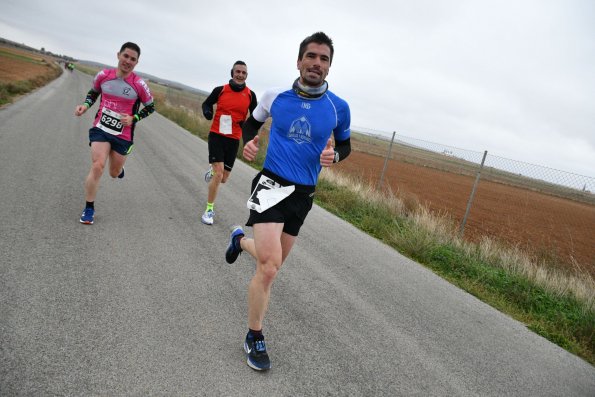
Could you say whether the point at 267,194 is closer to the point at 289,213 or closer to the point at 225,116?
the point at 289,213

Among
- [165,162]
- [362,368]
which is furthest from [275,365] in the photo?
[165,162]

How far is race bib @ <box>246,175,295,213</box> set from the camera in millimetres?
2781

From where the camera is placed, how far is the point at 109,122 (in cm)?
494

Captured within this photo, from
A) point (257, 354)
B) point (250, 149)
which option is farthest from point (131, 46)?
point (257, 354)

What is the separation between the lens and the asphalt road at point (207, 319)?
7.95 ft

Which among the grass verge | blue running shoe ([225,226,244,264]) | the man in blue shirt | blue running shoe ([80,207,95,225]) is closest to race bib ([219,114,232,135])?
blue running shoe ([80,207,95,225])

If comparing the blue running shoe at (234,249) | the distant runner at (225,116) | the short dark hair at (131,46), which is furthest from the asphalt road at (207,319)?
the short dark hair at (131,46)

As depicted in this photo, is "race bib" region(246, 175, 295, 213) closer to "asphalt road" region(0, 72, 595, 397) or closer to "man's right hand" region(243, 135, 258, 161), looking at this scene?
"man's right hand" region(243, 135, 258, 161)

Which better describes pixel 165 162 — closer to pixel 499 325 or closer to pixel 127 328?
pixel 127 328

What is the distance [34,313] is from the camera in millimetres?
2719

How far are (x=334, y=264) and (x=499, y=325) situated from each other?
2072mm

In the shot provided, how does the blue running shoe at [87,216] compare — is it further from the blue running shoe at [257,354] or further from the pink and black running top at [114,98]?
the blue running shoe at [257,354]

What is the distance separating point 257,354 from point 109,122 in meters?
3.77

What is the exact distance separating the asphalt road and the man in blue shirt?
0.48 m
